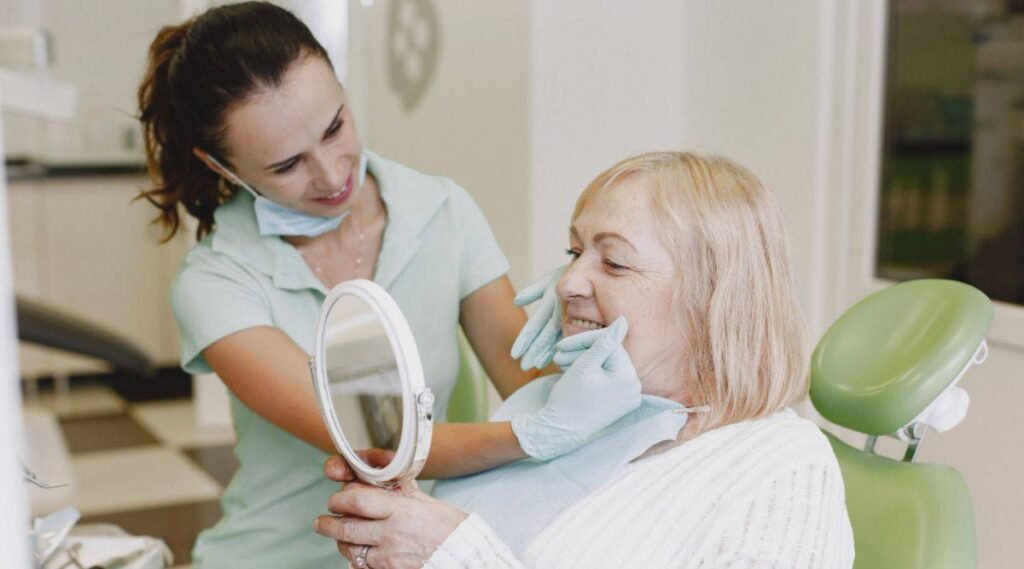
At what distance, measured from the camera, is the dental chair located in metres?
1.16

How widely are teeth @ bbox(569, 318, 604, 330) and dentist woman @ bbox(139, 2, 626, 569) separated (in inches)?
2.4

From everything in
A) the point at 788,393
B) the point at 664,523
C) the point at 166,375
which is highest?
the point at 788,393

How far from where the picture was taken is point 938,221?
2.44 metres

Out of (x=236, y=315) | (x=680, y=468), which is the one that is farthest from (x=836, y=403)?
(x=236, y=315)

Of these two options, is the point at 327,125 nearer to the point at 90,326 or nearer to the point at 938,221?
the point at 90,326

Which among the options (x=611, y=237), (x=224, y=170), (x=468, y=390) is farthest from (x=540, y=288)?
(x=224, y=170)

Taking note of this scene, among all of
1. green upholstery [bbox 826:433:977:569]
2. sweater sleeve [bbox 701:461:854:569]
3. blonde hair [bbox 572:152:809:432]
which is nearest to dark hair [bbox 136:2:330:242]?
blonde hair [bbox 572:152:809:432]

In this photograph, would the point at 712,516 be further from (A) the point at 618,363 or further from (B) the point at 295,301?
(B) the point at 295,301

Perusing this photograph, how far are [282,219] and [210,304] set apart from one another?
154 mm

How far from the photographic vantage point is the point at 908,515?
1183mm

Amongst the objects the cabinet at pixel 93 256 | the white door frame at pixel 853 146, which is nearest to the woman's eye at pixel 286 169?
the white door frame at pixel 853 146

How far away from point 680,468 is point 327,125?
603 mm

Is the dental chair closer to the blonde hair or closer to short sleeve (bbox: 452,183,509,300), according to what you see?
the blonde hair

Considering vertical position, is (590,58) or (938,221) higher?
(590,58)
